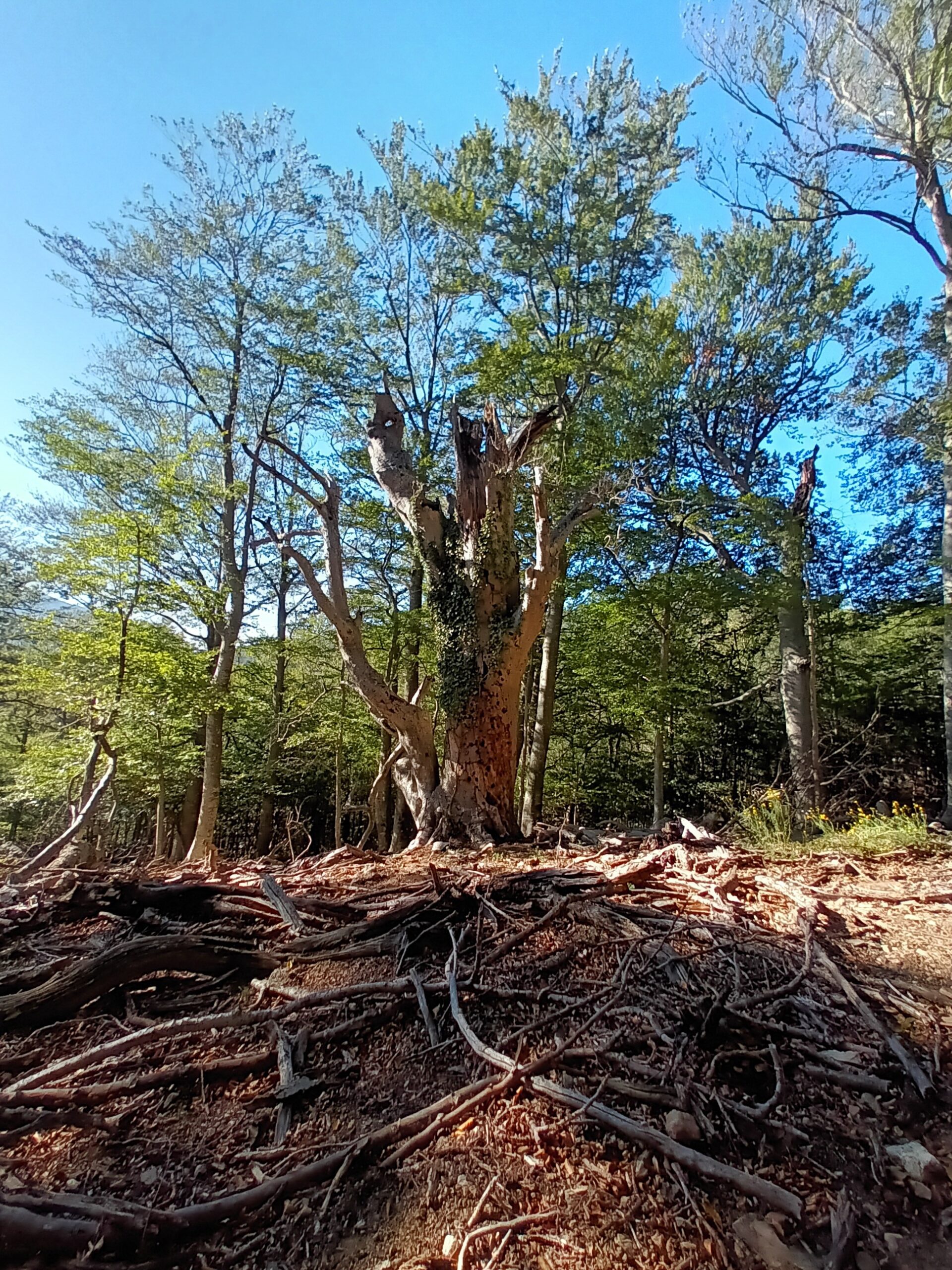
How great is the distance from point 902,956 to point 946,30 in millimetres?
11939

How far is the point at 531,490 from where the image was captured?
7.54 m

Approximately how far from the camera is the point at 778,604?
961 cm

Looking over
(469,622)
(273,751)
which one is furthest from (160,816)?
(469,622)

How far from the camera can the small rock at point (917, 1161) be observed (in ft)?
4.84

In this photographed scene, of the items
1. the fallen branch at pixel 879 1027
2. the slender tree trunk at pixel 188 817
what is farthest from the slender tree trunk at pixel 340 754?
the fallen branch at pixel 879 1027

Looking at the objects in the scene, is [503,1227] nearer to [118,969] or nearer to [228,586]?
[118,969]

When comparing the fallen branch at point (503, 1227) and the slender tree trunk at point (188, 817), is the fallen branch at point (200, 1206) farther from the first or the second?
the slender tree trunk at point (188, 817)

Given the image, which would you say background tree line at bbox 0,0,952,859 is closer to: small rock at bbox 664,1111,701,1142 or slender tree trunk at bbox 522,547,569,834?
slender tree trunk at bbox 522,547,569,834

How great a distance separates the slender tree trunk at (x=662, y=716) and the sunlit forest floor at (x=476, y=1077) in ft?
20.5

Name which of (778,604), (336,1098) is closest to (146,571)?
(336,1098)

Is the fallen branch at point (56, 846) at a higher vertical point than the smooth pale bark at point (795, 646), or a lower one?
lower

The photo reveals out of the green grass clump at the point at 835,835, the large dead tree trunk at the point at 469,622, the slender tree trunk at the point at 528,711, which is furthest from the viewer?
the slender tree trunk at the point at 528,711

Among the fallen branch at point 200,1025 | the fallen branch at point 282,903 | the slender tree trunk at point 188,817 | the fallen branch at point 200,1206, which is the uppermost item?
the fallen branch at point 282,903

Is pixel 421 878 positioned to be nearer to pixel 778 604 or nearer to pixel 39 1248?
pixel 39 1248
